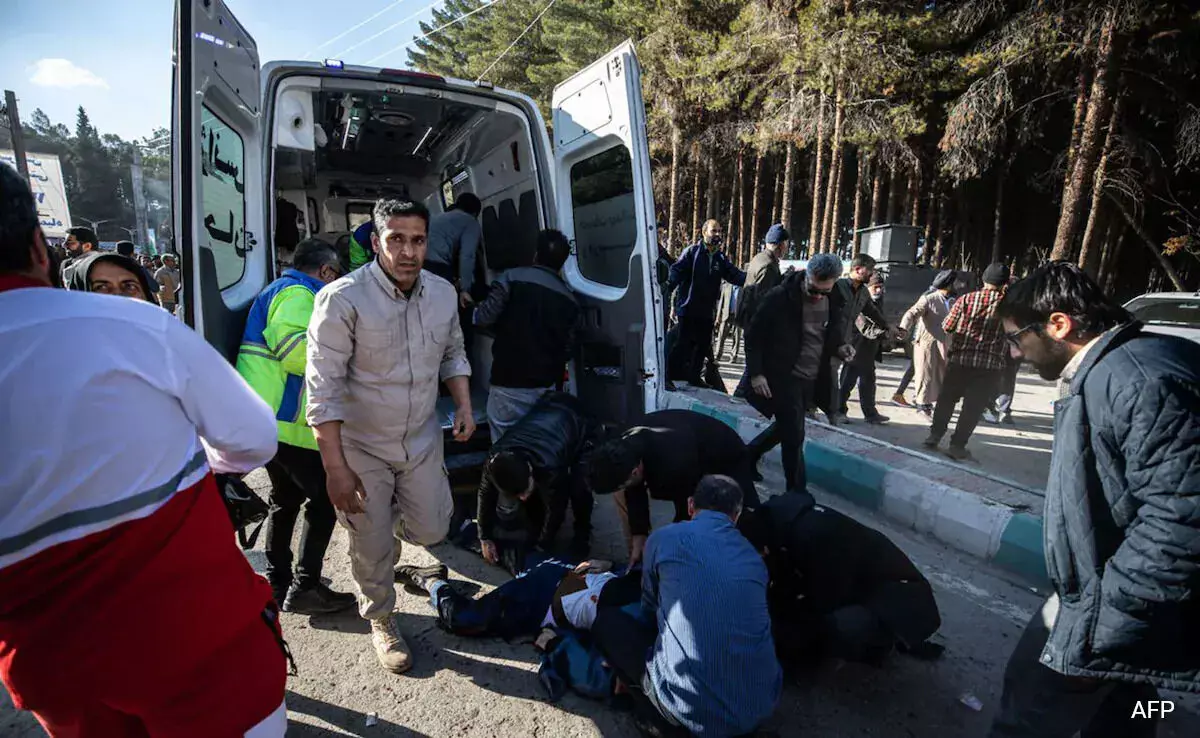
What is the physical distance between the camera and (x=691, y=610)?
1.81m

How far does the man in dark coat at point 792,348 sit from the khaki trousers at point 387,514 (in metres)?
2.22

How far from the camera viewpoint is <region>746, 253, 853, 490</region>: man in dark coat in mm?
3803

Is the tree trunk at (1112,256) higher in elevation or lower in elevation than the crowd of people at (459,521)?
higher

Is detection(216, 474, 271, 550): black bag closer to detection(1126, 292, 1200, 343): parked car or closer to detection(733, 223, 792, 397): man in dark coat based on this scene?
detection(733, 223, 792, 397): man in dark coat

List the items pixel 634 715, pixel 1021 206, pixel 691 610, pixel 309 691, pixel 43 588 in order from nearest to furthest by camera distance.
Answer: pixel 43 588 < pixel 691 610 < pixel 634 715 < pixel 309 691 < pixel 1021 206

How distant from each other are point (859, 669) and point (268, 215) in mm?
3560

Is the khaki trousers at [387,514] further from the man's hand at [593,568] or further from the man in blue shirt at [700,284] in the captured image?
the man in blue shirt at [700,284]

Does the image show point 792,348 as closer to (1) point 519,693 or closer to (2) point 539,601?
(2) point 539,601

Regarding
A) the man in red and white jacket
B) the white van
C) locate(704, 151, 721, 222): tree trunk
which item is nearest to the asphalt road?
the man in red and white jacket

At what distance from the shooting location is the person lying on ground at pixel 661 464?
99.2 inches

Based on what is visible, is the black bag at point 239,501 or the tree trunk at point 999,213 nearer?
the black bag at point 239,501

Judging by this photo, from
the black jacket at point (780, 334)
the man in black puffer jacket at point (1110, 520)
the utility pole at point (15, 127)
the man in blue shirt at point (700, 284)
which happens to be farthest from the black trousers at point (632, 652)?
the utility pole at point (15, 127)

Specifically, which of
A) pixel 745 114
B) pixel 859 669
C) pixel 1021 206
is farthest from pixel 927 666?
pixel 1021 206

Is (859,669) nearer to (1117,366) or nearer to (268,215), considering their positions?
(1117,366)
